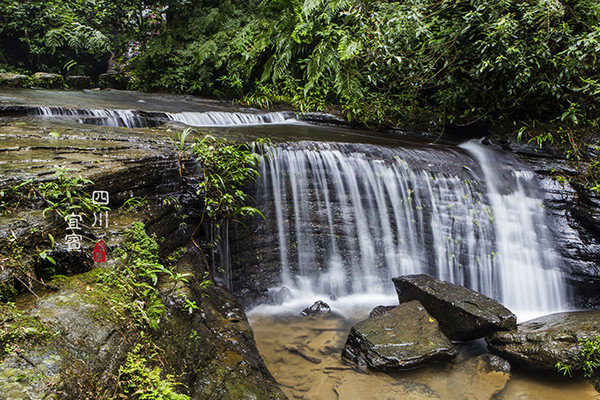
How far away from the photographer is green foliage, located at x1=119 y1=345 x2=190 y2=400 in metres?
2.09

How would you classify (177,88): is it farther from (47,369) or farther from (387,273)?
(47,369)

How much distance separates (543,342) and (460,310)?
0.85 m

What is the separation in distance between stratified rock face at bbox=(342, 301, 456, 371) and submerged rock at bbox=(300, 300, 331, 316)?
0.82 metres

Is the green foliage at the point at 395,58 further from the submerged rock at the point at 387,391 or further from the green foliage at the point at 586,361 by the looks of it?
the submerged rock at the point at 387,391

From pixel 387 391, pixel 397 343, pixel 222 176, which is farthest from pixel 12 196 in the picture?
pixel 397 343

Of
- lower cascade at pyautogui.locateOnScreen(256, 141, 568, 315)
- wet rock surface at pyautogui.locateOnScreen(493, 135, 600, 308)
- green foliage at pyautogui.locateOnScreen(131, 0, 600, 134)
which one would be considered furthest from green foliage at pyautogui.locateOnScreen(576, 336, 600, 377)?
green foliage at pyautogui.locateOnScreen(131, 0, 600, 134)

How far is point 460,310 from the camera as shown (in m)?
4.56

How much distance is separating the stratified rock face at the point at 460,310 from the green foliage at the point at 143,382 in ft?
11.3

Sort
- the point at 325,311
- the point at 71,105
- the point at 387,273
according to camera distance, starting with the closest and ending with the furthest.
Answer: the point at 325,311 < the point at 387,273 < the point at 71,105

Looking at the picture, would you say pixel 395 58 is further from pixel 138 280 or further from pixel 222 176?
pixel 138 280

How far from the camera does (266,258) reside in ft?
18.2

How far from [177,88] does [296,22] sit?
12.9 feet

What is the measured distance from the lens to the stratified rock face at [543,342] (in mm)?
4043

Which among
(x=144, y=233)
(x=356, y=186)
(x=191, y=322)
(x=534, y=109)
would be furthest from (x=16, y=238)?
(x=534, y=109)
